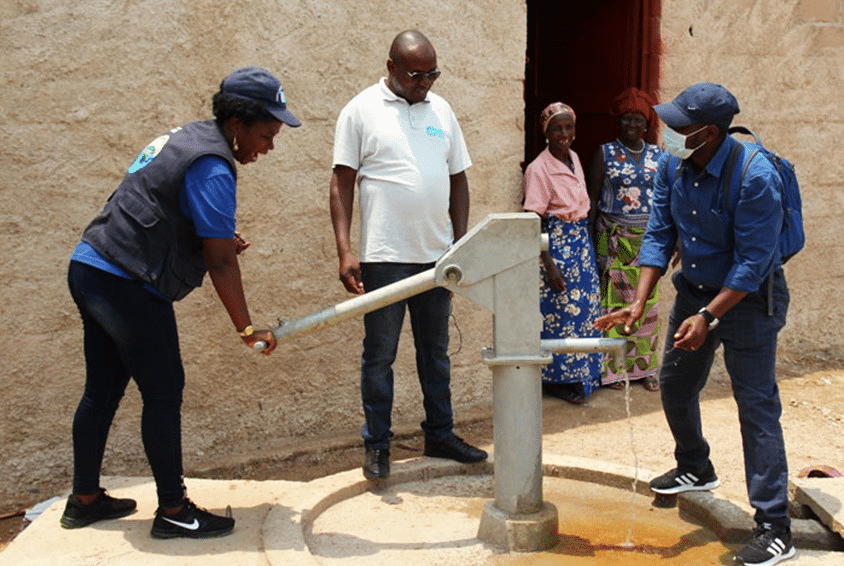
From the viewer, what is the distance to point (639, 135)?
604 centimetres

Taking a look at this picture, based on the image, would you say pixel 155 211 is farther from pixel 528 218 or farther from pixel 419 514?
pixel 419 514

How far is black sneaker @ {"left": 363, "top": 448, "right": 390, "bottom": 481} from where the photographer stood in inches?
167

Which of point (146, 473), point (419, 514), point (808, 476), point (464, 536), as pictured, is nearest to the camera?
point (464, 536)

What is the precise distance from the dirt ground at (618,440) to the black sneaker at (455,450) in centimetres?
66

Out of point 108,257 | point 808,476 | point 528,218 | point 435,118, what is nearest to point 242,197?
point 435,118

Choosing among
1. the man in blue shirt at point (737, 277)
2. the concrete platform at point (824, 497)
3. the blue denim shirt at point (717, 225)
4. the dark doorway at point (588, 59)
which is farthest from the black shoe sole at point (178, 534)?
the dark doorway at point (588, 59)

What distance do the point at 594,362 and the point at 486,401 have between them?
690 mm

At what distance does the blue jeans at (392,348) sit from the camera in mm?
4176

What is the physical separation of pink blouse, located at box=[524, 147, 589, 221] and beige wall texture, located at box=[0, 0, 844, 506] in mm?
117

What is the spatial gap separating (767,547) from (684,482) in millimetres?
596

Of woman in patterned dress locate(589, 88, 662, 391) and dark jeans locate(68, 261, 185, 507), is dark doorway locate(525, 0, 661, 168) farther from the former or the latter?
dark jeans locate(68, 261, 185, 507)

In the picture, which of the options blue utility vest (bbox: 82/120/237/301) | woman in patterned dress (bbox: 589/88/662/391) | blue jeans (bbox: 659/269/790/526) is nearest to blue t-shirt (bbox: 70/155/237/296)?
blue utility vest (bbox: 82/120/237/301)

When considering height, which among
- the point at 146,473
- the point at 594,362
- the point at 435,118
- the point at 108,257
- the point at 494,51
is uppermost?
the point at 494,51

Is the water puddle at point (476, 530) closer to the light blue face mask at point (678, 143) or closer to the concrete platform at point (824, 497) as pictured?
the concrete platform at point (824, 497)
